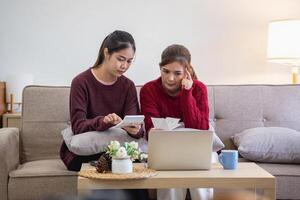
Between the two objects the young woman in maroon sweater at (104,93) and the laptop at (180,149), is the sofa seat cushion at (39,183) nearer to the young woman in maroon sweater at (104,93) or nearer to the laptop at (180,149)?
the young woman in maroon sweater at (104,93)

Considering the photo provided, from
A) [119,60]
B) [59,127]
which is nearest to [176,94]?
[119,60]

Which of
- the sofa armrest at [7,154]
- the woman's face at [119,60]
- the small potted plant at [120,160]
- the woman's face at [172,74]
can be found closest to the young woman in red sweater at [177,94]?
the woman's face at [172,74]

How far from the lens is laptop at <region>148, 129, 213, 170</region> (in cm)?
172

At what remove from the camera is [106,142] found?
210 centimetres

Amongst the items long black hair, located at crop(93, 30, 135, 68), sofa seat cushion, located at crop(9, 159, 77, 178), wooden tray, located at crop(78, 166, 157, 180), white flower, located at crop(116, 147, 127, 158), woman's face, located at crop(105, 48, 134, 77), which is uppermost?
long black hair, located at crop(93, 30, 135, 68)

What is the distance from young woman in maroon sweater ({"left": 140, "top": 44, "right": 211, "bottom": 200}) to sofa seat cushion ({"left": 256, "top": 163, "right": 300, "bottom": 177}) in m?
0.38

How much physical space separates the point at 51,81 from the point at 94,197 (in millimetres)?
1874

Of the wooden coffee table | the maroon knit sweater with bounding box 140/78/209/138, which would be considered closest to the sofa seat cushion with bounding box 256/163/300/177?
the maroon knit sweater with bounding box 140/78/209/138

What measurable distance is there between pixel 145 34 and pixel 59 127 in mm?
1050

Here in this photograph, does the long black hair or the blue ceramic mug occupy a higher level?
the long black hair

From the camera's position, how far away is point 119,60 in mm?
2260

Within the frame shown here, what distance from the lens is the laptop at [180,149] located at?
5.65 feet

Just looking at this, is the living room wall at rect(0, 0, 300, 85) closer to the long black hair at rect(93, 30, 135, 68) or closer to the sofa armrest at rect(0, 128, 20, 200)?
the sofa armrest at rect(0, 128, 20, 200)

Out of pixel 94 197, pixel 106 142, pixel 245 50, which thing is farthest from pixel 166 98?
pixel 245 50
